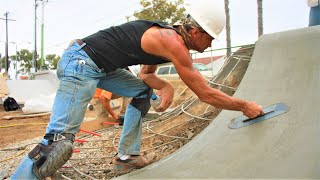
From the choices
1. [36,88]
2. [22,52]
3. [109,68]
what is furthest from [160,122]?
[22,52]

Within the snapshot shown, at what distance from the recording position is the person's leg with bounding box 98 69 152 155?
2.55 metres

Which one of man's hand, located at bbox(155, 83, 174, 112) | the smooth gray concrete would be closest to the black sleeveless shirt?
man's hand, located at bbox(155, 83, 174, 112)

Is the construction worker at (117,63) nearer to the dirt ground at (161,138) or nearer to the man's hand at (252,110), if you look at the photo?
the man's hand at (252,110)

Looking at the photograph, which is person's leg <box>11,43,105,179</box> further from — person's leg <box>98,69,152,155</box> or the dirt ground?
the dirt ground

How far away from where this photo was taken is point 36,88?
12898 millimetres

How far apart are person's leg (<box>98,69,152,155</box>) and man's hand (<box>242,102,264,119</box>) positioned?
816 mm

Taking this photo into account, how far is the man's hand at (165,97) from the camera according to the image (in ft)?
7.55

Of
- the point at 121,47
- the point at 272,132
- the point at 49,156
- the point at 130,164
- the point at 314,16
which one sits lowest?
the point at 130,164

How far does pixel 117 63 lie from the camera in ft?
7.37

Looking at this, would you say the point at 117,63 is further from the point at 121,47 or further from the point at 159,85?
the point at 159,85

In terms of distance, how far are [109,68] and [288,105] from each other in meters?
1.20

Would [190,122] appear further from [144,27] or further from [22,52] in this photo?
[22,52]

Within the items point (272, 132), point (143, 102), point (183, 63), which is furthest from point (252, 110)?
point (143, 102)

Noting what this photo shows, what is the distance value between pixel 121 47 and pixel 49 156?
0.81 meters
